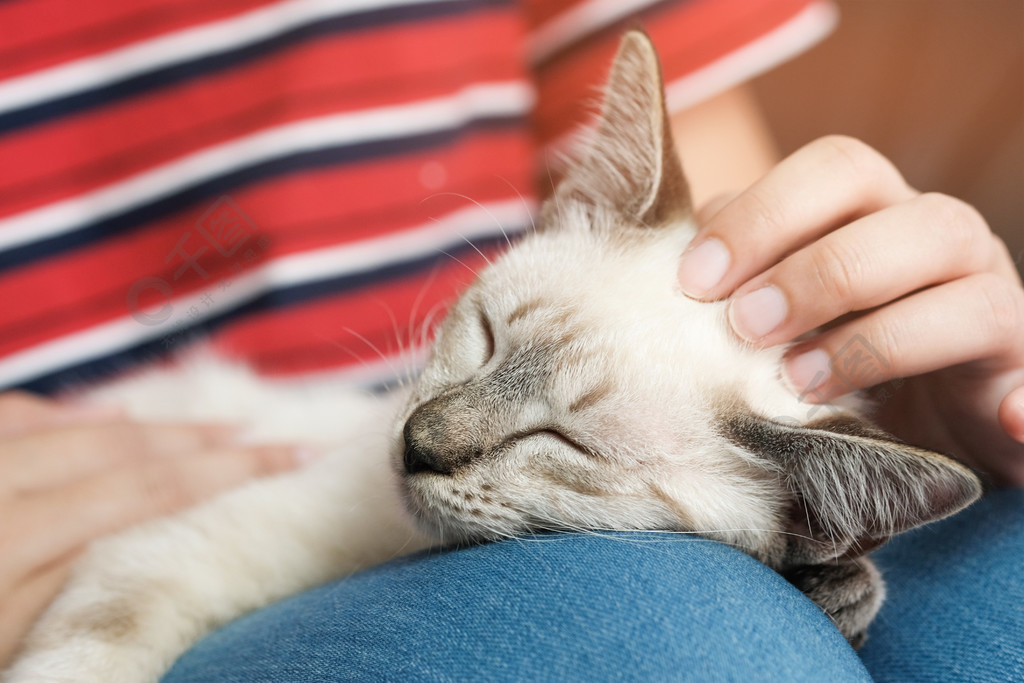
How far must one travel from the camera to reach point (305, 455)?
1.21m

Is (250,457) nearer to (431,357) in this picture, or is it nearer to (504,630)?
(431,357)

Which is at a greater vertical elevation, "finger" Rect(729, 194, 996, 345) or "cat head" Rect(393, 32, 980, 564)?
"finger" Rect(729, 194, 996, 345)

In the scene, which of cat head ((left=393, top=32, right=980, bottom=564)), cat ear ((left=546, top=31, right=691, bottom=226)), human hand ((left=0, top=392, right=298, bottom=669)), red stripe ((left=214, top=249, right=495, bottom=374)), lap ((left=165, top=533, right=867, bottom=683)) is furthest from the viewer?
red stripe ((left=214, top=249, right=495, bottom=374))

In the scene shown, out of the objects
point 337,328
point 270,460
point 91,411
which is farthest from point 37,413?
point 337,328

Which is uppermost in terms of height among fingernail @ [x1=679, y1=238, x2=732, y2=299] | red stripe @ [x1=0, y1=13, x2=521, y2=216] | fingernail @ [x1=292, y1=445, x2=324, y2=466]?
red stripe @ [x1=0, y1=13, x2=521, y2=216]

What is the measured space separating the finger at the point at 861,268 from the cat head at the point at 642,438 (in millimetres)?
53

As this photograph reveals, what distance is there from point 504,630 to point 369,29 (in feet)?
3.92

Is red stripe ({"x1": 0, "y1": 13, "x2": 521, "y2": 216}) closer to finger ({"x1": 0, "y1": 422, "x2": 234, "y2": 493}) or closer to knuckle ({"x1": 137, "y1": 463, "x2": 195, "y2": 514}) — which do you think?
finger ({"x1": 0, "y1": 422, "x2": 234, "y2": 493})

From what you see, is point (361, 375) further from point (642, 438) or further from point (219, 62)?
point (642, 438)

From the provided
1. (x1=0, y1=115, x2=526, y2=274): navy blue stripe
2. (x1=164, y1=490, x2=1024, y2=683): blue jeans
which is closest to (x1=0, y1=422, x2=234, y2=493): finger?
(x1=0, y1=115, x2=526, y2=274): navy blue stripe

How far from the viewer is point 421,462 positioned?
2.56 ft

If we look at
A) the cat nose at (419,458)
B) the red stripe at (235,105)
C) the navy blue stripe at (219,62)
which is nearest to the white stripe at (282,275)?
the red stripe at (235,105)

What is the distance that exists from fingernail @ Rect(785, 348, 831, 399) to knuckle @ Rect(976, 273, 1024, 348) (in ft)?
0.58

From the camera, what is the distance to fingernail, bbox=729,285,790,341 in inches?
30.0
